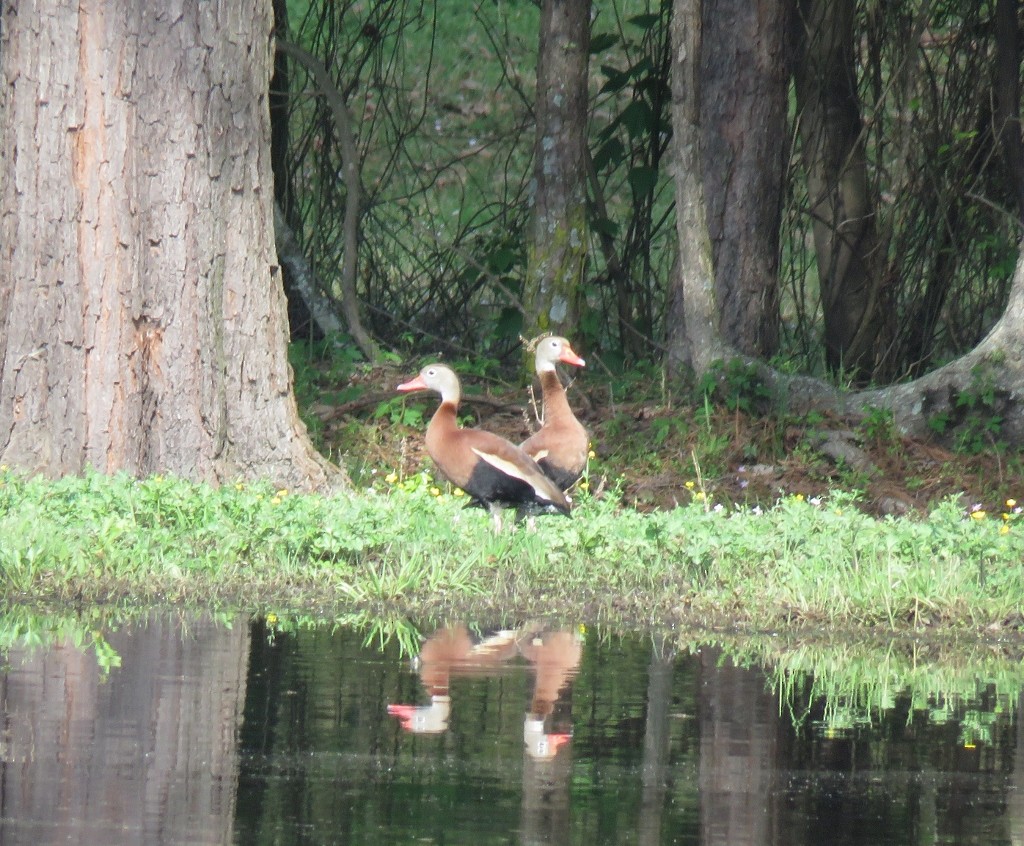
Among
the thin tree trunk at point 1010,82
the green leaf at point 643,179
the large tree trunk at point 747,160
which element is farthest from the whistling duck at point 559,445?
the thin tree trunk at point 1010,82

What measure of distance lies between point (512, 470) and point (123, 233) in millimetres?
2551

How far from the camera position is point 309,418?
12773 millimetres

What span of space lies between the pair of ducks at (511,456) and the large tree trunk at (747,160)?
299 cm

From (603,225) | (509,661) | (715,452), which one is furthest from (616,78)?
(509,661)

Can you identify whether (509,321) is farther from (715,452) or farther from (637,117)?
(715,452)

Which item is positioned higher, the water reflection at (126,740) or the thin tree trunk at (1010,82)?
the thin tree trunk at (1010,82)

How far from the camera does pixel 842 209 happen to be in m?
14.8

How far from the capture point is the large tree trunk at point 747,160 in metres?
13.7

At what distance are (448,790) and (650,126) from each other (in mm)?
9977

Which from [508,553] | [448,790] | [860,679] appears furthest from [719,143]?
[448,790]

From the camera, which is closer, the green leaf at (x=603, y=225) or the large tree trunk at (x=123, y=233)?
the large tree trunk at (x=123, y=233)

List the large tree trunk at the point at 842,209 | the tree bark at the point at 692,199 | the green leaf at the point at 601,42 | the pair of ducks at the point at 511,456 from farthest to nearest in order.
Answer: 1. the large tree trunk at the point at 842,209
2. the green leaf at the point at 601,42
3. the tree bark at the point at 692,199
4. the pair of ducks at the point at 511,456

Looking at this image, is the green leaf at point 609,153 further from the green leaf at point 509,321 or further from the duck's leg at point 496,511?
the duck's leg at point 496,511

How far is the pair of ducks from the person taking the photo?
9.60 metres
